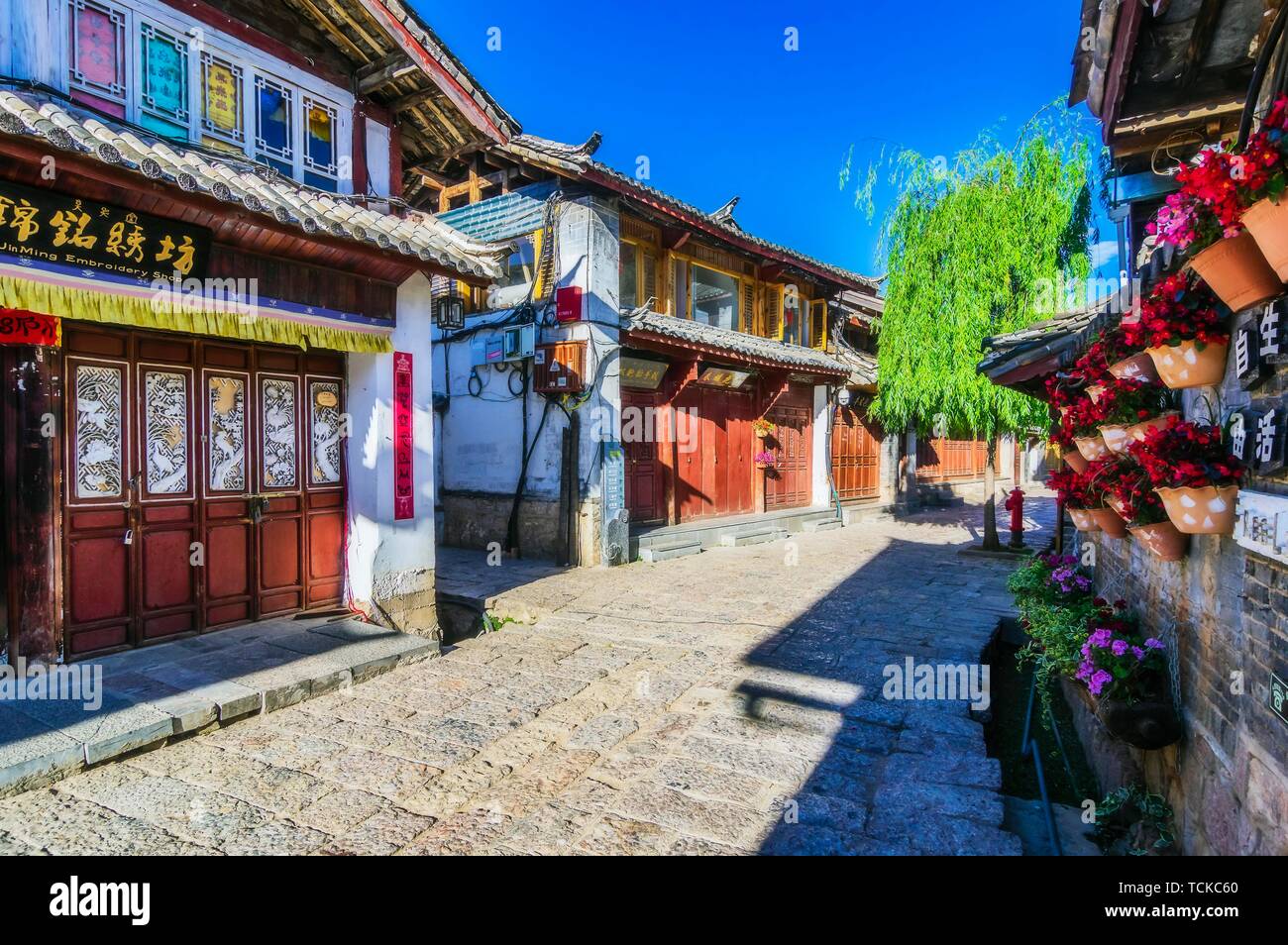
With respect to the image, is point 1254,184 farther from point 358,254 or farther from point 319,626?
point 319,626

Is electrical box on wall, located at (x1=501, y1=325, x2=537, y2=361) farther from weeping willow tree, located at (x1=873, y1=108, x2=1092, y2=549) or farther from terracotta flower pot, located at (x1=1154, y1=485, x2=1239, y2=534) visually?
terracotta flower pot, located at (x1=1154, y1=485, x2=1239, y2=534)

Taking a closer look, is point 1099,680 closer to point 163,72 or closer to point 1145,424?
point 1145,424

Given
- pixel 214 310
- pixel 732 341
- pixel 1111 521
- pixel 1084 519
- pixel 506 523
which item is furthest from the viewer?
pixel 732 341

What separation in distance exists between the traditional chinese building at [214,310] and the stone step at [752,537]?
6.86 metres

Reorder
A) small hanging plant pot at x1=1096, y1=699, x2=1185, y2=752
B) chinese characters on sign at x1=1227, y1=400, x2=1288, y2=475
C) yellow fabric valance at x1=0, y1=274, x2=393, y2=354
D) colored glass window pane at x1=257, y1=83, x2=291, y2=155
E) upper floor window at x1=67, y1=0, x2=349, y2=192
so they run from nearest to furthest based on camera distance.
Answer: chinese characters on sign at x1=1227, y1=400, x2=1288, y2=475, small hanging plant pot at x1=1096, y1=699, x2=1185, y2=752, yellow fabric valance at x1=0, y1=274, x2=393, y2=354, upper floor window at x1=67, y1=0, x2=349, y2=192, colored glass window pane at x1=257, y1=83, x2=291, y2=155

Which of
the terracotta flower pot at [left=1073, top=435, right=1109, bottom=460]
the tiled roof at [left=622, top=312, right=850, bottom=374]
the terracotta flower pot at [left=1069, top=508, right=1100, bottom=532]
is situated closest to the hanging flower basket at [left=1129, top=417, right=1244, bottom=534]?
the terracotta flower pot at [left=1073, top=435, right=1109, bottom=460]

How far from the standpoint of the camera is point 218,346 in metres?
6.02

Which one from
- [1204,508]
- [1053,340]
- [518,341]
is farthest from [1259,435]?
[518,341]

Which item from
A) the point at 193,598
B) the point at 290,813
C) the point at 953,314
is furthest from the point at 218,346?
the point at 953,314

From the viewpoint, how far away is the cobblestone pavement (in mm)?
3449

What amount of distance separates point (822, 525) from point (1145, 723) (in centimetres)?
1226

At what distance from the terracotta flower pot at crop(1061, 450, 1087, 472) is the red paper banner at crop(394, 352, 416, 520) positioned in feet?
18.8

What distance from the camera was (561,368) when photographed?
10.7 meters
